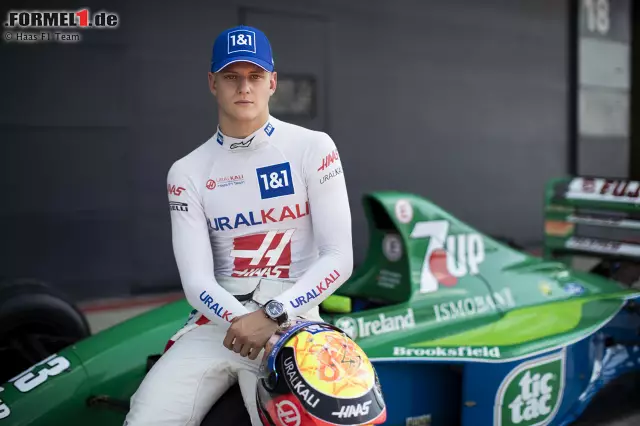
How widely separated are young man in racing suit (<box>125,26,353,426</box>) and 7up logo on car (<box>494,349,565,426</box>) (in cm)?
140

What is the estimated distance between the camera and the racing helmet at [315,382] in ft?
6.45

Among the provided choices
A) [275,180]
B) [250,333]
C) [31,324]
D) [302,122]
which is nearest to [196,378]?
[250,333]

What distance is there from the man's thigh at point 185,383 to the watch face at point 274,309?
242 millimetres

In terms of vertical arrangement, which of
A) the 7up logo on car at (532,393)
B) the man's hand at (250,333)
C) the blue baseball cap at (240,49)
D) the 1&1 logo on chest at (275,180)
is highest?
the blue baseball cap at (240,49)

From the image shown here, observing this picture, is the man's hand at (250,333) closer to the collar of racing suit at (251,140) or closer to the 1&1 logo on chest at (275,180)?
the 1&1 logo on chest at (275,180)

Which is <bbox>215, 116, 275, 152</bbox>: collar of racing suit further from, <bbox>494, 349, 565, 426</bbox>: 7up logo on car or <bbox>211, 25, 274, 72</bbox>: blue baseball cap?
<bbox>494, 349, 565, 426</bbox>: 7up logo on car

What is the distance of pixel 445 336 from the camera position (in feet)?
11.5

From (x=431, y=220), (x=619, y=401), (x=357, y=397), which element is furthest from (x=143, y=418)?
(x=619, y=401)

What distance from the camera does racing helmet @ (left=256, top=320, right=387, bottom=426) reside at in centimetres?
196

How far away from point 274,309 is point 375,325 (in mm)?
1280

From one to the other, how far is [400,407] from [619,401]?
2.03 metres

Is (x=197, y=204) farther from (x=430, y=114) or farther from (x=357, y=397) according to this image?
(x=430, y=114)

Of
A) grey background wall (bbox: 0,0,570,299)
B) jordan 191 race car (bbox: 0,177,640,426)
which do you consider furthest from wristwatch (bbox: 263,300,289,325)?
grey background wall (bbox: 0,0,570,299)

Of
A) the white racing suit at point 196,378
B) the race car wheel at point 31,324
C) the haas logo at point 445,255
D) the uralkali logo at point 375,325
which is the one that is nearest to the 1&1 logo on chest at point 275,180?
the white racing suit at point 196,378
